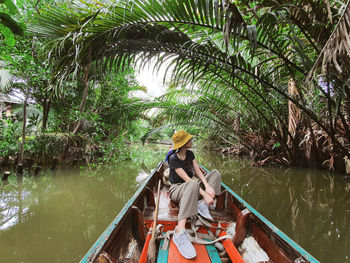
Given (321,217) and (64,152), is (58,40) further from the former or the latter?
(321,217)

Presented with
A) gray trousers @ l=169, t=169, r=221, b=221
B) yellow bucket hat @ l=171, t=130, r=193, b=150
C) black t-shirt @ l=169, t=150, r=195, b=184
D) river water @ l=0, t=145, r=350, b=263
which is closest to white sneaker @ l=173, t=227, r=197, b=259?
gray trousers @ l=169, t=169, r=221, b=221

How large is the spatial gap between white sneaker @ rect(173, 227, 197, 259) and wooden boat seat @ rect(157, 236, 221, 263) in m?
0.03

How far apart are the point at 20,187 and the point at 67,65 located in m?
2.45

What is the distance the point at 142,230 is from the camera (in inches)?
57.4

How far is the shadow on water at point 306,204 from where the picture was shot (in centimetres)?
175

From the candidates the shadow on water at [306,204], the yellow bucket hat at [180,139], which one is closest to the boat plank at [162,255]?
the yellow bucket hat at [180,139]

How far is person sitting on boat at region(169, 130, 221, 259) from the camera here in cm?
127

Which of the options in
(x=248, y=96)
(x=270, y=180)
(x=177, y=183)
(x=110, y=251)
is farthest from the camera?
(x=270, y=180)

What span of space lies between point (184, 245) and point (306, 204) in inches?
95.4

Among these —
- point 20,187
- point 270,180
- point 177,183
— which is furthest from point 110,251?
point 270,180

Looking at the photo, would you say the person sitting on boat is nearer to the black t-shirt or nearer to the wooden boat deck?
the black t-shirt

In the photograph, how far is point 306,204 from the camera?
2.74 m

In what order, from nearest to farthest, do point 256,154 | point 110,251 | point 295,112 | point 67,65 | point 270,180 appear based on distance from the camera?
point 110,251 → point 67,65 → point 270,180 → point 295,112 → point 256,154

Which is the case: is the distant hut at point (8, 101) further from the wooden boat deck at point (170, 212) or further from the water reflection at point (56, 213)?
the wooden boat deck at point (170, 212)
